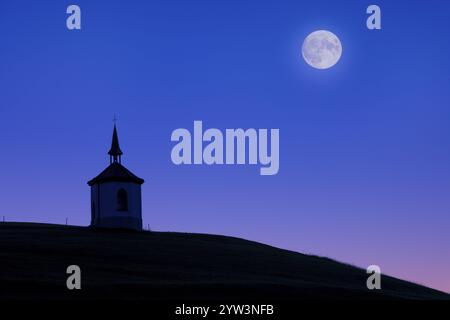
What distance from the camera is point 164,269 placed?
5266cm

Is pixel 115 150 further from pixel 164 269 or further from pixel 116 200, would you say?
pixel 164 269

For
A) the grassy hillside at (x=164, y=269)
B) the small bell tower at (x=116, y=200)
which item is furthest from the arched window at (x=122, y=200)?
the grassy hillside at (x=164, y=269)

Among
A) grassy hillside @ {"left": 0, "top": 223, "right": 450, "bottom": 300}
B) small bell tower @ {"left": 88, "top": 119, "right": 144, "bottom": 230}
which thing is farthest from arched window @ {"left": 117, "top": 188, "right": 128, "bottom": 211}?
grassy hillside @ {"left": 0, "top": 223, "right": 450, "bottom": 300}

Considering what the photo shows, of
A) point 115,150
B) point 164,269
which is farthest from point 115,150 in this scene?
point 164,269

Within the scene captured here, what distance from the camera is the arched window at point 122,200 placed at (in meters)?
78.8

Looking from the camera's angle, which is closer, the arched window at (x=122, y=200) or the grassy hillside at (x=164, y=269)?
the grassy hillside at (x=164, y=269)

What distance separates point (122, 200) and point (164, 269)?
27.1m

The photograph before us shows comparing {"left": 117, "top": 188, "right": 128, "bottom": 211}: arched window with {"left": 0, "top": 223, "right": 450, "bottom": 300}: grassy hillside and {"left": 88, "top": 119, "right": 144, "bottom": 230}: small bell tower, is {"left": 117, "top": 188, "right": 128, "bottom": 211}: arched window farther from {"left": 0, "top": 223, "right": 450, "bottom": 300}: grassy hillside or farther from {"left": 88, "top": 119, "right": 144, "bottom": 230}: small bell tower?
{"left": 0, "top": 223, "right": 450, "bottom": 300}: grassy hillside

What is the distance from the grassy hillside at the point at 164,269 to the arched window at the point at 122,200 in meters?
3.08

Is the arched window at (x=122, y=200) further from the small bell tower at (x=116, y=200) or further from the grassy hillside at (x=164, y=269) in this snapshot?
the grassy hillside at (x=164, y=269)

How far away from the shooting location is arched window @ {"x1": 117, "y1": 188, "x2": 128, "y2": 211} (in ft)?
259

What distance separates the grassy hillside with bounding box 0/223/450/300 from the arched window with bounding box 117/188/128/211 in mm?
3076
